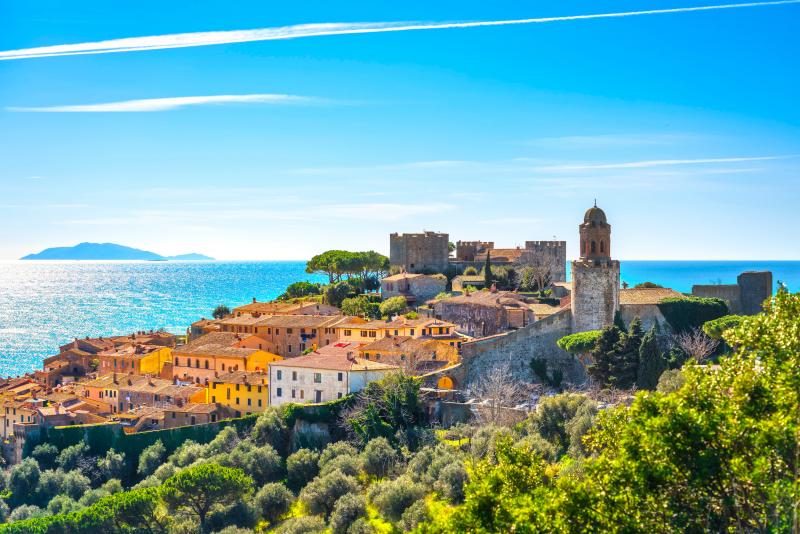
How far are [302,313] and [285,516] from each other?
83.9 ft

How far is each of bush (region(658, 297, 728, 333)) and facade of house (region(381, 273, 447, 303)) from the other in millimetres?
23749

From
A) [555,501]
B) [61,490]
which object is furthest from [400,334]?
[555,501]

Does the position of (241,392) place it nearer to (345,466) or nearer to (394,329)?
(394,329)

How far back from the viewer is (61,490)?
133 ft

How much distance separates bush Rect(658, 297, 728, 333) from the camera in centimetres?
4066

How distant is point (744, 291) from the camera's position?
44125mm

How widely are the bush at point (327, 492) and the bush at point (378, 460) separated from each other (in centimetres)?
156

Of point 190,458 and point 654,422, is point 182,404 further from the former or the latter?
point 654,422

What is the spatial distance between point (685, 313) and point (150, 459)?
2578cm

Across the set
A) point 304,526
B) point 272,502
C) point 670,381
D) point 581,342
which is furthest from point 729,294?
point 304,526

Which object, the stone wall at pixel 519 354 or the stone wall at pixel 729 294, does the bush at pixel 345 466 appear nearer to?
the stone wall at pixel 519 354

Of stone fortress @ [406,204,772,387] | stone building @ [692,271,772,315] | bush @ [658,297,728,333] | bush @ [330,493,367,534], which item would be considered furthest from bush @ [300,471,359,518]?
stone building @ [692,271,772,315]

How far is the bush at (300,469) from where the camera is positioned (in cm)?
3672

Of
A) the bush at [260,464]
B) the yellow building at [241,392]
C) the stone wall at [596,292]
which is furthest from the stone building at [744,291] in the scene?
the yellow building at [241,392]
